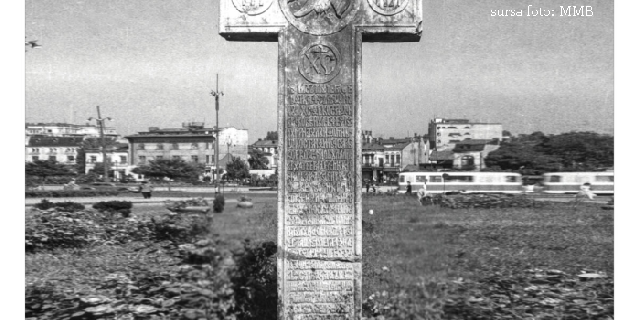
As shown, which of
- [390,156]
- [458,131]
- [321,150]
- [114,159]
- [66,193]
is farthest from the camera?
[390,156]

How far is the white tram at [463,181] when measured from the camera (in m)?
17.5

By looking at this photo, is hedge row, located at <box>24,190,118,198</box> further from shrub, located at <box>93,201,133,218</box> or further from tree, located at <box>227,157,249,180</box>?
tree, located at <box>227,157,249,180</box>

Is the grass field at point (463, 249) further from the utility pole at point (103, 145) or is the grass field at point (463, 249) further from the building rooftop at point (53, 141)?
the building rooftop at point (53, 141)

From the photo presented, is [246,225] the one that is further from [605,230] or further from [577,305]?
[605,230]

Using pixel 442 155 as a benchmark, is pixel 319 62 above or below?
above

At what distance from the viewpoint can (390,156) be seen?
1944 cm

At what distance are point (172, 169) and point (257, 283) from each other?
899 centimetres

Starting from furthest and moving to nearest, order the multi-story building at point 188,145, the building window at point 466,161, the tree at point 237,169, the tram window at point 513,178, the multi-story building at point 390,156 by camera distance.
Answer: the building window at point 466,161 < the tram window at point 513,178 < the multi-story building at point 390,156 < the tree at point 237,169 < the multi-story building at point 188,145

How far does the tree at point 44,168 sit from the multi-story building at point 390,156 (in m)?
8.10

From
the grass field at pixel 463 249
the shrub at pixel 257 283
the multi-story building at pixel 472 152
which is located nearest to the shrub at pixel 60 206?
the grass field at pixel 463 249

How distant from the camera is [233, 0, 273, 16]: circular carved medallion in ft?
16.5

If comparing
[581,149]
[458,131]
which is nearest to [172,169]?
[458,131]

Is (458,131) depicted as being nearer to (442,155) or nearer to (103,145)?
(442,155)

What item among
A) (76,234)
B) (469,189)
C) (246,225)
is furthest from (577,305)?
(469,189)
